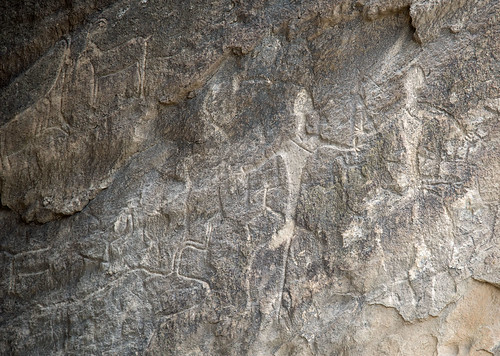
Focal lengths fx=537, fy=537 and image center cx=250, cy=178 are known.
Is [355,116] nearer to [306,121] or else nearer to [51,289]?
[306,121]

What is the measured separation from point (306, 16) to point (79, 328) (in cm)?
210

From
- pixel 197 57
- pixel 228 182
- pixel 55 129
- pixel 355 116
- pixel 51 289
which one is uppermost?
pixel 197 57

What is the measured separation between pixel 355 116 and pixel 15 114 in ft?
6.35

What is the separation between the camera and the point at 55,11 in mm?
3133

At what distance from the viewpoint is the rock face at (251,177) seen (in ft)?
8.89

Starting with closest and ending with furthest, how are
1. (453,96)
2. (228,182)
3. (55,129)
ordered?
(453,96) → (228,182) → (55,129)

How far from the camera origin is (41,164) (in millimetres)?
3158

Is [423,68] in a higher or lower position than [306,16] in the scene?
lower

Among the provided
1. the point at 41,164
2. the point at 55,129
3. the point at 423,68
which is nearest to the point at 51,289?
the point at 41,164

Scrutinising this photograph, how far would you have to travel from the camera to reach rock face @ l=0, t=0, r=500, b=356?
2.71m

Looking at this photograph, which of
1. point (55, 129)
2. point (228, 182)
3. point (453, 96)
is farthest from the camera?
point (55, 129)

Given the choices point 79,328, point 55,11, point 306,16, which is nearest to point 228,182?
point 306,16

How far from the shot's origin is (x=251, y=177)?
2906mm

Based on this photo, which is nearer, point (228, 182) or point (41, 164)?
point (228, 182)
